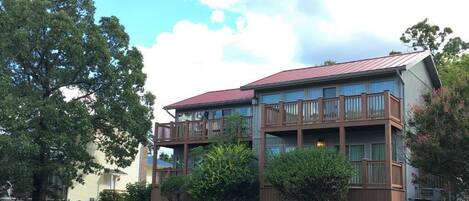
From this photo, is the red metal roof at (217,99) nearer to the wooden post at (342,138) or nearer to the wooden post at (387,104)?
the wooden post at (342,138)

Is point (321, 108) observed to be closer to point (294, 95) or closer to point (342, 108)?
point (342, 108)

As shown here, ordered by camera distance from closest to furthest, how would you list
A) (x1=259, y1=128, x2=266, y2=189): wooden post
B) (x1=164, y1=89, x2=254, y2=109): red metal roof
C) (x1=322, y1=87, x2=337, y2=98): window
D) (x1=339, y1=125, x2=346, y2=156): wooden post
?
(x1=339, y1=125, x2=346, y2=156): wooden post < (x1=259, y1=128, x2=266, y2=189): wooden post < (x1=322, y1=87, x2=337, y2=98): window < (x1=164, y1=89, x2=254, y2=109): red metal roof

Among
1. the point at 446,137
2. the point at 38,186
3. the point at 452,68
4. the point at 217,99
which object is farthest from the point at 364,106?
the point at 38,186

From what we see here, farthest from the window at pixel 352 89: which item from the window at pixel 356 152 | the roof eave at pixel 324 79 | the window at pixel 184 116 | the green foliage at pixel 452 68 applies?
the green foliage at pixel 452 68

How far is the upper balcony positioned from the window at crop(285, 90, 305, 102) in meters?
1.68

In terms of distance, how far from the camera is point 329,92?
25.2 meters

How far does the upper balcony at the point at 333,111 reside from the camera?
21928 millimetres

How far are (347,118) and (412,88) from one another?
14.7ft

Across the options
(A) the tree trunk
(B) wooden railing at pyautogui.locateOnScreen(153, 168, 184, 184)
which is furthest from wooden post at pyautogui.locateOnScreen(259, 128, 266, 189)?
(A) the tree trunk

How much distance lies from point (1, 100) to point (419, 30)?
30.3 meters

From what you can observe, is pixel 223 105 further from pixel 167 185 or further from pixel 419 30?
pixel 419 30

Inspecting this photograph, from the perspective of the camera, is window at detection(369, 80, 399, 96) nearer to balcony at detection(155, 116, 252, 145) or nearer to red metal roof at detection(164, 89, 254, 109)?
balcony at detection(155, 116, 252, 145)

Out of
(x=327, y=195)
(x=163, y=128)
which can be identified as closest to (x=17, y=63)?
(x=163, y=128)

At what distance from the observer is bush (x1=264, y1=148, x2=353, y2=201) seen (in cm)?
2047
